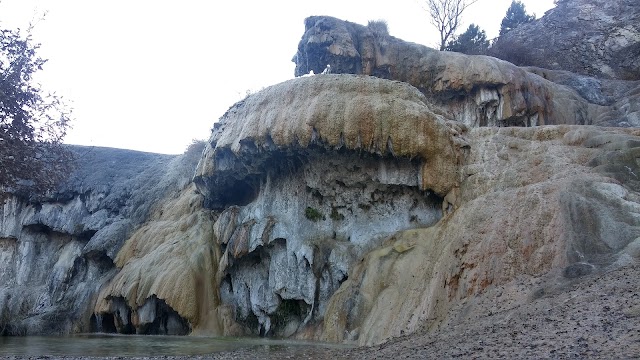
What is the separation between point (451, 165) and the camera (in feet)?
69.1

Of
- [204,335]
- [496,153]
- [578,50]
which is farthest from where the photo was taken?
[578,50]

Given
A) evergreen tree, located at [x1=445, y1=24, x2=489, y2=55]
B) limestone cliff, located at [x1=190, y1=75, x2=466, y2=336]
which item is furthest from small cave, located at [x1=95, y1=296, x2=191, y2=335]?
evergreen tree, located at [x1=445, y1=24, x2=489, y2=55]

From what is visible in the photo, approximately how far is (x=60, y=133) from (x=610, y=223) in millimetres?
14679

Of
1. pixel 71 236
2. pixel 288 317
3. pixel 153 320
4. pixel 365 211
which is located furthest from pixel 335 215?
pixel 71 236

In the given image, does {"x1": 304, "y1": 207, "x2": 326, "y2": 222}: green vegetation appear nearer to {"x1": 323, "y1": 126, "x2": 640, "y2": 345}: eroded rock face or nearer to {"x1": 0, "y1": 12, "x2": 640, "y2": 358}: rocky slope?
{"x1": 0, "y1": 12, "x2": 640, "y2": 358}: rocky slope

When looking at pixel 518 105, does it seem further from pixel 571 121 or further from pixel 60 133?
pixel 60 133

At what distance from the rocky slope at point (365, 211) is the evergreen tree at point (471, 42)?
860 cm

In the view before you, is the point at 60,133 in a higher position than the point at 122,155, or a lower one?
lower

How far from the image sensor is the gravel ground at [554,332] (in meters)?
7.96

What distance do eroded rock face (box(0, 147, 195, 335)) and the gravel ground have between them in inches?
856

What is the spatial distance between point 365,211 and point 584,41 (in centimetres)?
2830

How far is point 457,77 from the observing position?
3200cm

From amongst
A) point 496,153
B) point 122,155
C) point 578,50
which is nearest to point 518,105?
point 496,153

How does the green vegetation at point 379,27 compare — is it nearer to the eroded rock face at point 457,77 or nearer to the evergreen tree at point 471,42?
the eroded rock face at point 457,77
